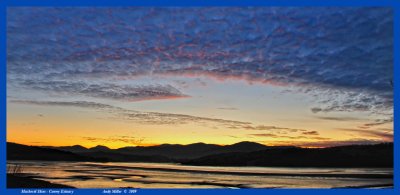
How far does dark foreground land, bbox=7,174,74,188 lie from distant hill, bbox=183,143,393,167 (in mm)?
5567

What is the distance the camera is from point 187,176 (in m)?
20.6

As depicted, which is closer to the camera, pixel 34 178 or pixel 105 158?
pixel 34 178

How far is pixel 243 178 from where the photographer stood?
73.5 ft

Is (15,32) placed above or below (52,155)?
above

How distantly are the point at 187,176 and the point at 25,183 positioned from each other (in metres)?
6.34

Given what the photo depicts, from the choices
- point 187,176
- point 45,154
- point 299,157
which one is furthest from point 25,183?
point 299,157

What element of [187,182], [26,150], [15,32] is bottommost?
[187,182]

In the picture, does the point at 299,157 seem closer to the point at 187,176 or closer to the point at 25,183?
the point at 187,176

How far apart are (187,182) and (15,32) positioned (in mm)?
8918

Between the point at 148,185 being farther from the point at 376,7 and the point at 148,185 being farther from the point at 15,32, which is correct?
the point at 376,7

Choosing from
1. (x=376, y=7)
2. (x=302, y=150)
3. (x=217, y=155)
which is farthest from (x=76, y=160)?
(x=376, y=7)

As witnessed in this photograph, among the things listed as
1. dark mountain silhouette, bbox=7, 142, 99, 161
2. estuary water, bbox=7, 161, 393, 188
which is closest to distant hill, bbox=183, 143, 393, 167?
estuary water, bbox=7, 161, 393, 188

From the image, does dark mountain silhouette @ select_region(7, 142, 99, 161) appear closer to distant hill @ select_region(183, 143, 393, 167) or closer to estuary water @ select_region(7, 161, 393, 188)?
estuary water @ select_region(7, 161, 393, 188)

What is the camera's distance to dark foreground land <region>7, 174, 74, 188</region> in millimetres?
17478
